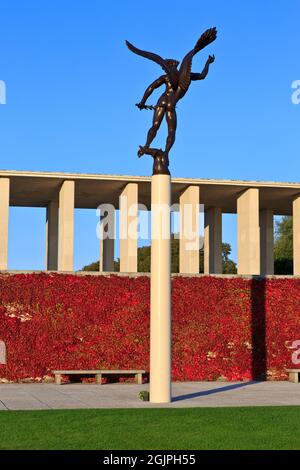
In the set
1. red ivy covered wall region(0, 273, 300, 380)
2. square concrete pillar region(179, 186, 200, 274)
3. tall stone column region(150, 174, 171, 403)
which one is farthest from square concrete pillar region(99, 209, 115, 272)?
tall stone column region(150, 174, 171, 403)

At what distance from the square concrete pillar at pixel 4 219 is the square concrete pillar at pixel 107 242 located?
620cm

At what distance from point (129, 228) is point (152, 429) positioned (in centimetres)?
2383

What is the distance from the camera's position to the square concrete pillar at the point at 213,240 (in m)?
38.7

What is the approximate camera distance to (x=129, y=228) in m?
33.6

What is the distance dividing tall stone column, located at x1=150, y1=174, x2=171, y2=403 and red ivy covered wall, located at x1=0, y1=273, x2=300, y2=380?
6708mm

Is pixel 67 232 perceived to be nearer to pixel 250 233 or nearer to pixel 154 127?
pixel 250 233

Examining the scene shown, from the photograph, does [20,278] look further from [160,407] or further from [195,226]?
[195,226]

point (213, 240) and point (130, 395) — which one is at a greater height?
point (213, 240)

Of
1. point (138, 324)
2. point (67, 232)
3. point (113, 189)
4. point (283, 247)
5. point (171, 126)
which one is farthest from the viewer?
point (283, 247)

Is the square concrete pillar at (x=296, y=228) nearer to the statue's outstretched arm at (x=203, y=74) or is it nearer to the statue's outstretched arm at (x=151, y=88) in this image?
the statue's outstretched arm at (x=203, y=74)

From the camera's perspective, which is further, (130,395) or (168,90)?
(130,395)

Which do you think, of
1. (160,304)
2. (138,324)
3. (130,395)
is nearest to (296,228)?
(138,324)
